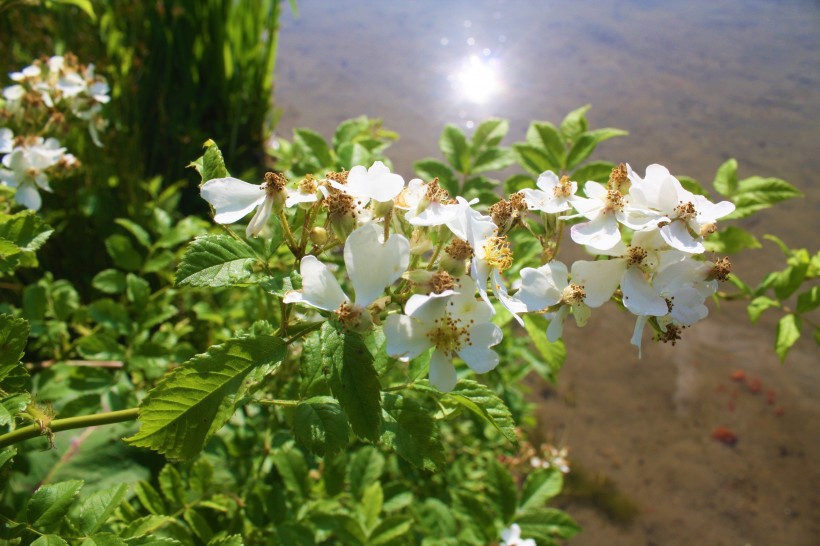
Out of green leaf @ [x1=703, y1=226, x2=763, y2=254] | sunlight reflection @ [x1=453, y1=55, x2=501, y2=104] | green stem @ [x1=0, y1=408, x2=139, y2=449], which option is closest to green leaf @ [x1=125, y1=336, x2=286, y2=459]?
green stem @ [x1=0, y1=408, x2=139, y2=449]

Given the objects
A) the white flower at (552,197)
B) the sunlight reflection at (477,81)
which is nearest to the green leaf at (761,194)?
the white flower at (552,197)

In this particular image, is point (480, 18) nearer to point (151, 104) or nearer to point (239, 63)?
point (239, 63)

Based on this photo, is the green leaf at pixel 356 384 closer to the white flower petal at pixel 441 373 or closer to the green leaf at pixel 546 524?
the white flower petal at pixel 441 373

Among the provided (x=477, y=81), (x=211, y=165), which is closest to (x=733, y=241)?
(x=211, y=165)

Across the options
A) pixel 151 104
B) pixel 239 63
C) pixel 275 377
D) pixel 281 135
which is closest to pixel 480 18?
pixel 281 135

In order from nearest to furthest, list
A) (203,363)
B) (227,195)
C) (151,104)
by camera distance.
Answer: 1. (203,363)
2. (227,195)
3. (151,104)

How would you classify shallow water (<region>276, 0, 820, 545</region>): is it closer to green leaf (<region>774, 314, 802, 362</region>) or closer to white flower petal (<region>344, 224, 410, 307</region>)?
green leaf (<region>774, 314, 802, 362</region>)
